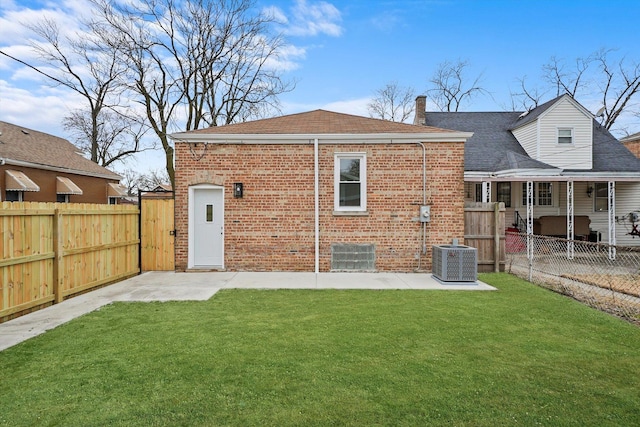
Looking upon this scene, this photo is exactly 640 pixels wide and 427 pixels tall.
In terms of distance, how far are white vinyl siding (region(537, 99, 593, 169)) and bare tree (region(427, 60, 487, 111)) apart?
13.8 metres

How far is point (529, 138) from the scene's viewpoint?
16.1 m

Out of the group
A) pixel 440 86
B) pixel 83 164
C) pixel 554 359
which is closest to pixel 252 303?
pixel 554 359

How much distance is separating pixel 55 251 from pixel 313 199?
220 inches

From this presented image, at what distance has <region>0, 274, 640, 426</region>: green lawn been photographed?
2.74m

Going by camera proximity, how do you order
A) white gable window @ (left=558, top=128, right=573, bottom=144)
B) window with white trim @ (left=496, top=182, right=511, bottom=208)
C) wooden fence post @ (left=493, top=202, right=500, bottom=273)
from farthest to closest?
window with white trim @ (left=496, top=182, right=511, bottom=208)
white gable window @ (left=558, top=128, right=573, bottom=144)
wooden fence post @ (left=493, top=202, right=500, bottom=273)

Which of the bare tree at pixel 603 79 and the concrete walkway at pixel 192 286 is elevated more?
the bare tree at pixel 603 79

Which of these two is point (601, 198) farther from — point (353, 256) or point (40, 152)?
point (40, 152)

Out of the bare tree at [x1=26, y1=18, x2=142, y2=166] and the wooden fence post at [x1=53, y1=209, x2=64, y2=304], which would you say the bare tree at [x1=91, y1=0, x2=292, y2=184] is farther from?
the wooden fence post at [x1=53, y1=209, x2=64, y2=304]

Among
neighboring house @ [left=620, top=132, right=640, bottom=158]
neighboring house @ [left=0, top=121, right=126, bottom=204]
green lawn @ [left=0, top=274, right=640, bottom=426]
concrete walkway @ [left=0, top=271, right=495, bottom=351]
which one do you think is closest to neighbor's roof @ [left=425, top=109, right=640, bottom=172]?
neighboring house @ [left=620, top=132, right=640, bottom=158]

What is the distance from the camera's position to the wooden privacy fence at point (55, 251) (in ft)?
17.0

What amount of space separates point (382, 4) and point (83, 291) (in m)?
13.9

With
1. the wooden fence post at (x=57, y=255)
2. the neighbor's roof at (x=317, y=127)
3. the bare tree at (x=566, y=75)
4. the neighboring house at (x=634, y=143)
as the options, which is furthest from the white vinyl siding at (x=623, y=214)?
the wooden fence post at (x=57, y=255)

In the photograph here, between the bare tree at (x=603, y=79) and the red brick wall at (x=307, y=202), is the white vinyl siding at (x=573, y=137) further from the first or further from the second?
the bare tree at (x=603, y=79)

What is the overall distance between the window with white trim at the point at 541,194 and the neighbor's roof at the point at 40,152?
77.8 ft
